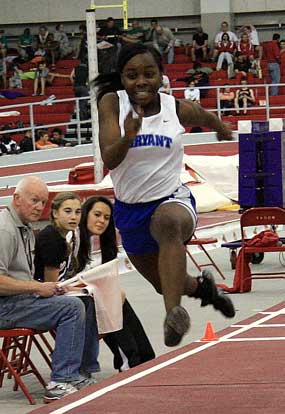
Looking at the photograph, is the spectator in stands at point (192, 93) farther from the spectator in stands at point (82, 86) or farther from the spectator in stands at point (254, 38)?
the spectator in stands at point (254, 38)

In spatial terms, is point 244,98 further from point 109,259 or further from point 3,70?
point 109,259

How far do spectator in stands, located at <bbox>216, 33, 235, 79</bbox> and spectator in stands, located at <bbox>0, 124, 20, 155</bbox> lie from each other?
19.8 feet

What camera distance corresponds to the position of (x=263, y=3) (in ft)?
102

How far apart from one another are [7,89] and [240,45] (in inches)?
209

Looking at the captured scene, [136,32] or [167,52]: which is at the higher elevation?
[136,32]

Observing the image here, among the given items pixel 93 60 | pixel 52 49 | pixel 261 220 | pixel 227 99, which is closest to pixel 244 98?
pixel 227 99

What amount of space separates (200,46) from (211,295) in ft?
75.8

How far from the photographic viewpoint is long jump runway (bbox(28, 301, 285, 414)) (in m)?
5.77

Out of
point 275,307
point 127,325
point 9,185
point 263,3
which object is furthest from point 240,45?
point 127,325

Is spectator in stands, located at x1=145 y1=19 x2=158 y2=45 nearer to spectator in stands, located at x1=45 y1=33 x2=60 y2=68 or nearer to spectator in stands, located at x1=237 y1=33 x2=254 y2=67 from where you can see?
spectator in stands, located at x1=237 y1=33 x2=254 y2=67

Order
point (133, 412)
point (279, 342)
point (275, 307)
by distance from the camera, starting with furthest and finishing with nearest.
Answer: point (275, 307)
point (279, 342)
point (133, 412)

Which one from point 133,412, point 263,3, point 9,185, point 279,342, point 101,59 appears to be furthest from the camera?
point 263,3

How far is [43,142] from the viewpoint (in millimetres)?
24609

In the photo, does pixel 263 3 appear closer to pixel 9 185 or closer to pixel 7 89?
pixel 7 89
